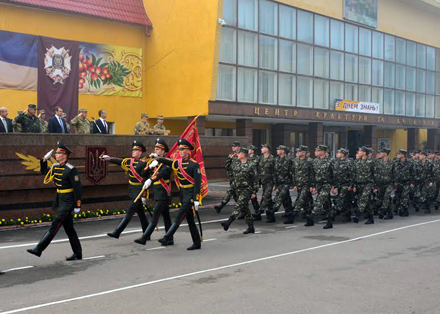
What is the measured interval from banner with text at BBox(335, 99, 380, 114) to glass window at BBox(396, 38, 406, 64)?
410 centimetres

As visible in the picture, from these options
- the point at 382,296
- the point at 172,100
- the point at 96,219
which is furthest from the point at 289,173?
the point at 172,100

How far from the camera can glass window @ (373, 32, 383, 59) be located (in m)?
32.6

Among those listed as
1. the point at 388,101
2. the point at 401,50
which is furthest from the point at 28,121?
the point at 401,50

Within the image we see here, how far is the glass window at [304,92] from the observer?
2800cm

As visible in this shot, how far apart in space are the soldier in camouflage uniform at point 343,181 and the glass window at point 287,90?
13.5 meters

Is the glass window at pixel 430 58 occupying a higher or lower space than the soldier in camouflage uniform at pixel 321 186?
higher

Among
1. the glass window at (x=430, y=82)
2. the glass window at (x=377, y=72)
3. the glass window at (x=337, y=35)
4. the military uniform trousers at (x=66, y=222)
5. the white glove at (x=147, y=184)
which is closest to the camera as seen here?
the military uniform trousers at (x=66, y=222)

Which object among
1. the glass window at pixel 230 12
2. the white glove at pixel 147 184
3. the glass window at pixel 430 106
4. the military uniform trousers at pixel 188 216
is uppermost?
the glass window at pixel 230 12

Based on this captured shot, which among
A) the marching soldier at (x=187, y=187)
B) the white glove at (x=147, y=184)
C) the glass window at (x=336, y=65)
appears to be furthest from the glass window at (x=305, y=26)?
the white glove at (x=147, y=184)

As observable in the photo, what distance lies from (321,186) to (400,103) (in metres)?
24.0

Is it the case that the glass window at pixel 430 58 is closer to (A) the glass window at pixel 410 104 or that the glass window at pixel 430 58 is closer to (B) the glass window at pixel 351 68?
(A) the glass window at pixel 410 104

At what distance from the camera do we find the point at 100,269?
805 cm

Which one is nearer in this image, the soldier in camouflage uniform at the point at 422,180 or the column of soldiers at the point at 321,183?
the column of soldiers at the point at 321,183

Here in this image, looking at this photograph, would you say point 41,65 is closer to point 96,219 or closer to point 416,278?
point 96,219
